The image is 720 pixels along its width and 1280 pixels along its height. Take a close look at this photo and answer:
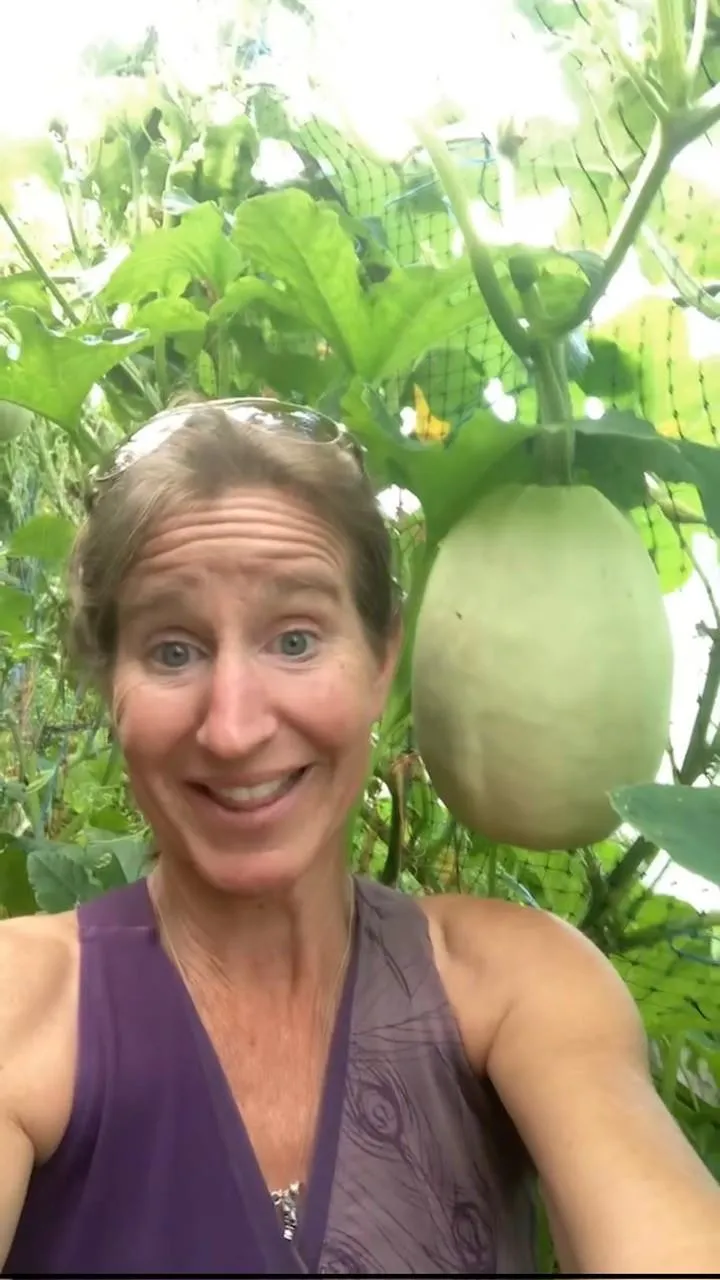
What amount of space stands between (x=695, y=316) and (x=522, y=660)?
26 cm

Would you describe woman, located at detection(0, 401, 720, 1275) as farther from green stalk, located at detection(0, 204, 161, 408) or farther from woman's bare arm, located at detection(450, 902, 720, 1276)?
green stalk, located at detection(0, 204, 161, 408)

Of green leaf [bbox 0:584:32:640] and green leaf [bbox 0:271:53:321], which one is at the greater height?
green leaf [bbox 0:271:53:321]

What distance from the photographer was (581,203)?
778 mm

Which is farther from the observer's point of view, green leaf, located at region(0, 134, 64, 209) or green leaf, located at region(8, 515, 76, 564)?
green leaf, located at region(0, 134, 64, 209)

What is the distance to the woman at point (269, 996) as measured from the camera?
0.55 meters

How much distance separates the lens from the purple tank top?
552 millimetres

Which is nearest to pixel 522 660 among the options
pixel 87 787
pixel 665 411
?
pixel 665 411

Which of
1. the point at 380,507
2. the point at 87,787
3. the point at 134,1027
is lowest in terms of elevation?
the point at 87,787

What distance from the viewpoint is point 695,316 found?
0.70m

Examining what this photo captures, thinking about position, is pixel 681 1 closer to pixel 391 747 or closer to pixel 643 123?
pixel 643 123

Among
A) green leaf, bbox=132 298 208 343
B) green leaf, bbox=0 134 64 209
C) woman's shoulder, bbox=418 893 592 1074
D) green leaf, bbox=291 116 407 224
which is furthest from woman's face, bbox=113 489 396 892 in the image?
green leaf, bbox=0 134 64 209

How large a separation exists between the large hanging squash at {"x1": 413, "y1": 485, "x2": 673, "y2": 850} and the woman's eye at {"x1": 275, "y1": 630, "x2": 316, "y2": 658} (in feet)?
0.24

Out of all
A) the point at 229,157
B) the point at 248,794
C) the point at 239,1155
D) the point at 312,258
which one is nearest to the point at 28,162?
the point at 229,157

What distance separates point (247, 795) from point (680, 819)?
0.22 meters
